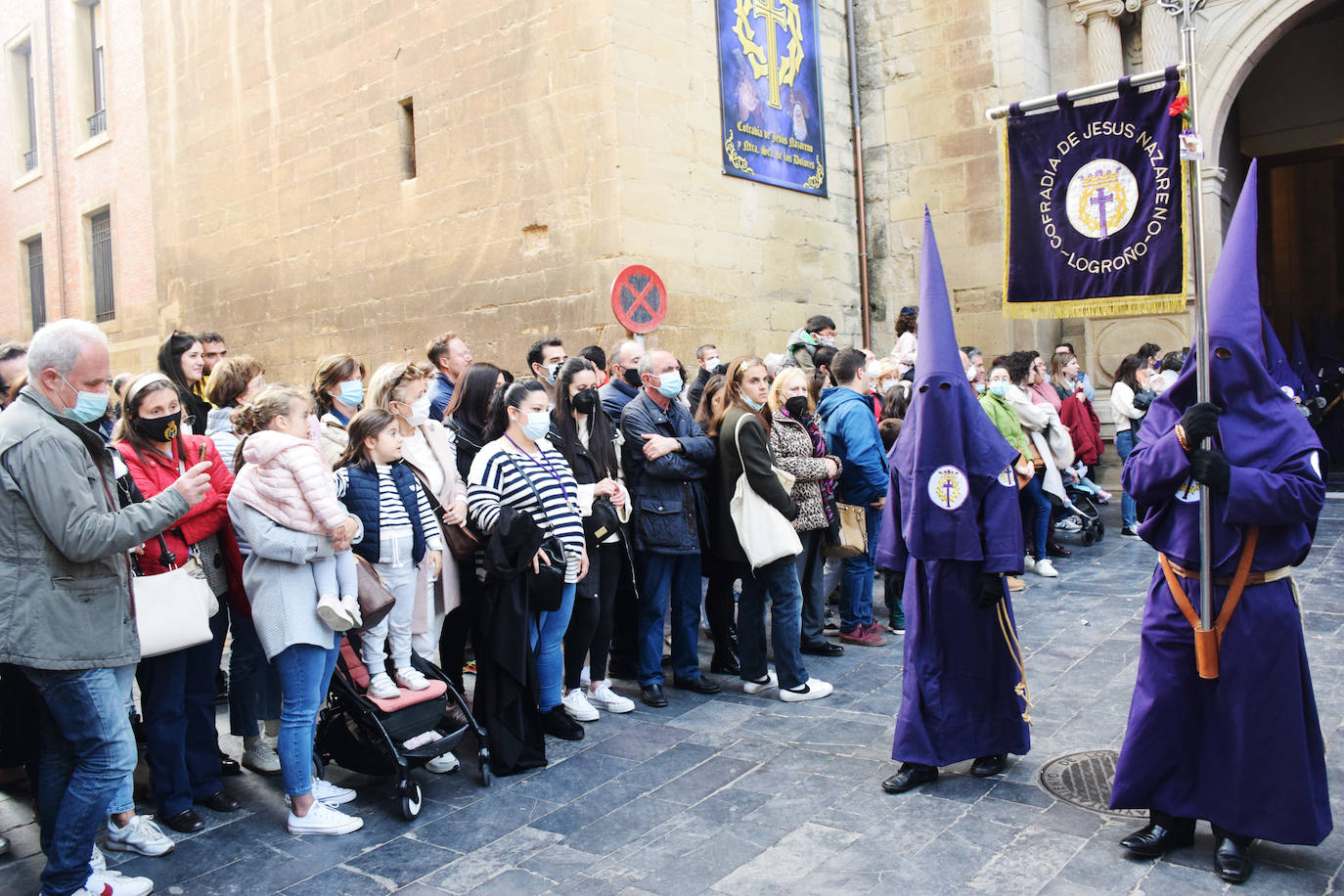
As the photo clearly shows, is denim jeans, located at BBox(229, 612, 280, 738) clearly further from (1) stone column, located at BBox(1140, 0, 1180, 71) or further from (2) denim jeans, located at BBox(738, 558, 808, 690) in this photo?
(1) stone column, located at BBox(1140, 0, 1180, 71)

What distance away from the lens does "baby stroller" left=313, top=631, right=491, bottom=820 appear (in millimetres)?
4281

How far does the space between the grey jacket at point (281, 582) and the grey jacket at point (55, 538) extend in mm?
580

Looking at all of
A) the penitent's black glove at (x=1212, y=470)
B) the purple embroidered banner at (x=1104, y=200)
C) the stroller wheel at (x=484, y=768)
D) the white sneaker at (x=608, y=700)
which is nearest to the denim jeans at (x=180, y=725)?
the stroller wheel at (x=484, y=768)

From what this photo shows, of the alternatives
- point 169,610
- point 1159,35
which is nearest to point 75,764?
point 169,610

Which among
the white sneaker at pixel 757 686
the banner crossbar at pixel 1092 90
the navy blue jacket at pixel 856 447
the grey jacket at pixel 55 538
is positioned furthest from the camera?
the navy blue jacket at pixel 856 447

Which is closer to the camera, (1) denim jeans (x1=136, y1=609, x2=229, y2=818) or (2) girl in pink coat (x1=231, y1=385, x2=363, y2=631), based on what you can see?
(2) girl in pink coat (x1=231, y1=385, x2=363, y2=631)

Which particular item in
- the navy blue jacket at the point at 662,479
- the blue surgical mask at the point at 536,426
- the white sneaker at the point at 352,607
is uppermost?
the blue surgical mask at the point at 536,426

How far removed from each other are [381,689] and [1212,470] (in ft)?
10.4

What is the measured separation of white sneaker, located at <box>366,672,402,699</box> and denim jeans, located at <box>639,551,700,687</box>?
160cm

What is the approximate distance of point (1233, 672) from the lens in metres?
3.54

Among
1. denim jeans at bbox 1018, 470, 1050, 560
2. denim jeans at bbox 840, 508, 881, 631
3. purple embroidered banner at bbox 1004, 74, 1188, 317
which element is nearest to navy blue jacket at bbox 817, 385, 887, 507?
denim jeans at bbox 840, 508, 881, 631

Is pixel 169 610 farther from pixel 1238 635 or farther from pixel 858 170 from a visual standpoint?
pixel 858 170

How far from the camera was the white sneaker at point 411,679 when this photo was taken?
4.55m

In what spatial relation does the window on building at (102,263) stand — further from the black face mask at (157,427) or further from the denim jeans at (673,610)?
the black face mask at (157,427)
